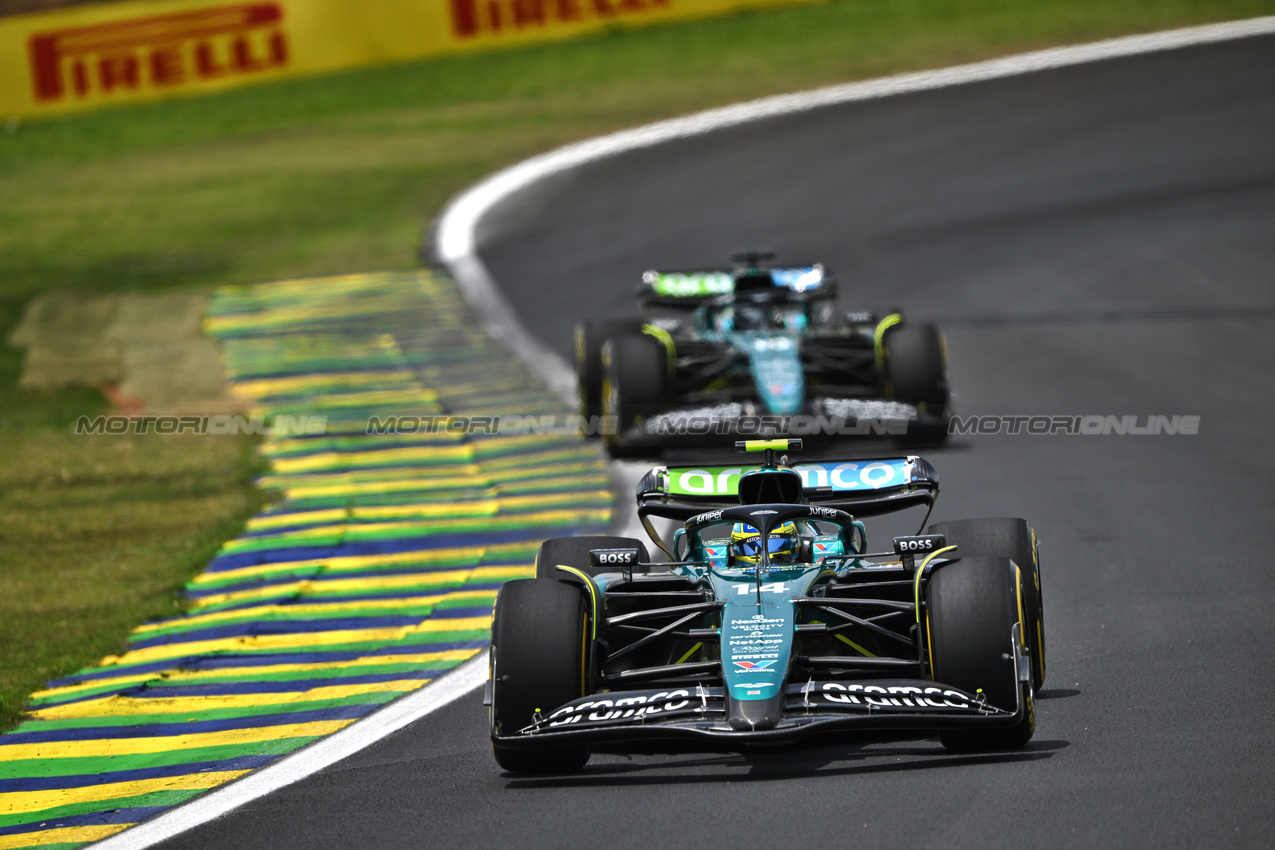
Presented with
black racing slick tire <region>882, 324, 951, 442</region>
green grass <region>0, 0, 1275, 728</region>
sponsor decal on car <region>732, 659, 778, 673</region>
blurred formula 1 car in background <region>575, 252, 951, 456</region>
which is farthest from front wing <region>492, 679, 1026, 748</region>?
green grass <region>0, 0, 1275, 728</region>

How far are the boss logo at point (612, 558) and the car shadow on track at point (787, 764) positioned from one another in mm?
931

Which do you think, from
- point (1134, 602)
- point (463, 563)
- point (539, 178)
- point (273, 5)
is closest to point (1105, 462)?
point (1134, 602)

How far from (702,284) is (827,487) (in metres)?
7.00

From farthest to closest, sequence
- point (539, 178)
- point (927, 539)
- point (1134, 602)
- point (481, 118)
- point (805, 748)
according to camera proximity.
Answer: point (481, 118) < point (539, 178) < point (1134, 602) < point (927, 539) < point (805, 748)

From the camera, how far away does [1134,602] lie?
9.38 meters

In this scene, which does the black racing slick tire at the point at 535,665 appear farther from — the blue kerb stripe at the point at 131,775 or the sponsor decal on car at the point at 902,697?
the blue kerb stripe at the point at 131,775

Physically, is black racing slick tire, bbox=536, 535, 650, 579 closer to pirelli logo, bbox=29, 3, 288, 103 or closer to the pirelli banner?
the pirelli banner

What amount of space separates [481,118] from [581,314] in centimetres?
1064

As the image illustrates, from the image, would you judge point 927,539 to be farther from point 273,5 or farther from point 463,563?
point 273,5

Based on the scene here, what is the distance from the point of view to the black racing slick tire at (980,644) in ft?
22.2

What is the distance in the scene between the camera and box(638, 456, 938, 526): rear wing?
844 centimetres

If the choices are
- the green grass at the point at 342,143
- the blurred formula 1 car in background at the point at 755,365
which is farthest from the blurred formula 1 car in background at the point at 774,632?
the green grass at the point at 342,143

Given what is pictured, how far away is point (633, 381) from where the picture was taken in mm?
14016

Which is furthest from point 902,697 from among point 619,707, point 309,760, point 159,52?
point 159,52
